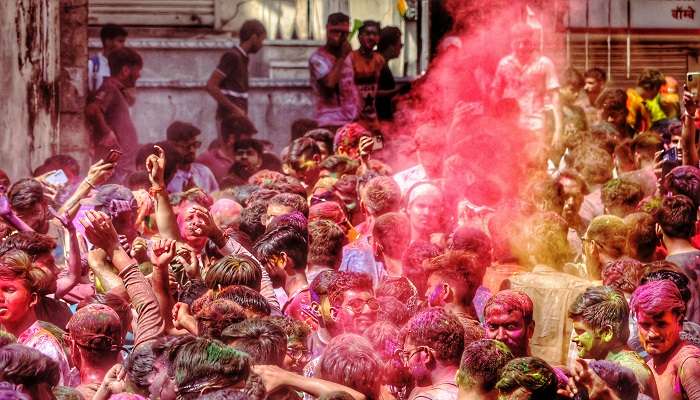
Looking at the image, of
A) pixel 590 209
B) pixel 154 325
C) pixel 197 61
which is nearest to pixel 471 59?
pixel 197 61

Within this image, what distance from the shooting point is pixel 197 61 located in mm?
15781

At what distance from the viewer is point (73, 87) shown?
1415 cm

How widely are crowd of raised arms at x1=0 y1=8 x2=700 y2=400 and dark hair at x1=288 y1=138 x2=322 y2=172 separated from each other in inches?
0.6

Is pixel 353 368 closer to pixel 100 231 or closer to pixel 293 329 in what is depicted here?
pixel 293 329

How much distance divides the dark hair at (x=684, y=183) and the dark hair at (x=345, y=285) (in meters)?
3.12

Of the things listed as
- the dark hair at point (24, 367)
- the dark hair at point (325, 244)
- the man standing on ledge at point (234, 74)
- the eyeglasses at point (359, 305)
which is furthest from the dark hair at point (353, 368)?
the man standing on ledge at point (234, 74)

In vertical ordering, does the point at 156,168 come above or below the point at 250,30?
below

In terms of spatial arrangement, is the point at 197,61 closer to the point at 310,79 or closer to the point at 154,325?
the point at 310,79

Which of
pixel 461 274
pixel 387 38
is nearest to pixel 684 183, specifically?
pixel 461 274

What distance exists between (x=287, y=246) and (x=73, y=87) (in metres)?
7.46

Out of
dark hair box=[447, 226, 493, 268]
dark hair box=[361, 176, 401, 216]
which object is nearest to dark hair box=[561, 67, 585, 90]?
dark hair box=[361, 176, 401, 216]

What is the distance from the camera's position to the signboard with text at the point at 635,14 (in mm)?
17219

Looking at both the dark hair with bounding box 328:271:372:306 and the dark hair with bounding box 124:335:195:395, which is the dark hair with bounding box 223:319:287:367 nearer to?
the dark hair with bounding box 124:335:195:395

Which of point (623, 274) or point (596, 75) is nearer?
point (623, 274)
